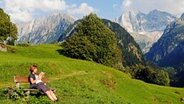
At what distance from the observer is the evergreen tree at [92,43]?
374 ft

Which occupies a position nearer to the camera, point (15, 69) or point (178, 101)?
point (15, 69)

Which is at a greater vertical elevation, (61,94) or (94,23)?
(94,23)

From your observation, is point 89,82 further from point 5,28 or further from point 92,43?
point 5,28

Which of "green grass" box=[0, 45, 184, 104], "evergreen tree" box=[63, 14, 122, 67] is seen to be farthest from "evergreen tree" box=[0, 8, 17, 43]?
"green grass" box=[0, 45, 184, 104]

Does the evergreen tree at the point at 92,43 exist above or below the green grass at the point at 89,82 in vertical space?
above

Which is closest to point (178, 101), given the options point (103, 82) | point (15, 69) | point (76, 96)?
point (103, 82)

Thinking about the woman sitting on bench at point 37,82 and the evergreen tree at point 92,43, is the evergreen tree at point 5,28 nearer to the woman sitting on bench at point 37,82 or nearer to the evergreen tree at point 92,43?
the evergreen tree at point 92,43

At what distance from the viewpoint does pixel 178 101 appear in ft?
258

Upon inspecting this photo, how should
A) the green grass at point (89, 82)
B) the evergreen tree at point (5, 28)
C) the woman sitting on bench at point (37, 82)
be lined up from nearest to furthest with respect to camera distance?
1. the woman sitting on bench at point (37, 82)
2. the green grass at point (89, 82)
3. the evergreen tree at point (5, 28)

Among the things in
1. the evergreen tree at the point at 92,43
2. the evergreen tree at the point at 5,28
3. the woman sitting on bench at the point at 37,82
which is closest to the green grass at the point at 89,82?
the woman sitting on bench at the point at 37,82

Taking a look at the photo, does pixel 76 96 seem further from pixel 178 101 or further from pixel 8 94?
pixel 178 101

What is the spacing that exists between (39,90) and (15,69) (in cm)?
3074

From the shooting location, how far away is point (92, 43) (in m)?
119

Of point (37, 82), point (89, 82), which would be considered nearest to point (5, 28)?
point (89, 82)
